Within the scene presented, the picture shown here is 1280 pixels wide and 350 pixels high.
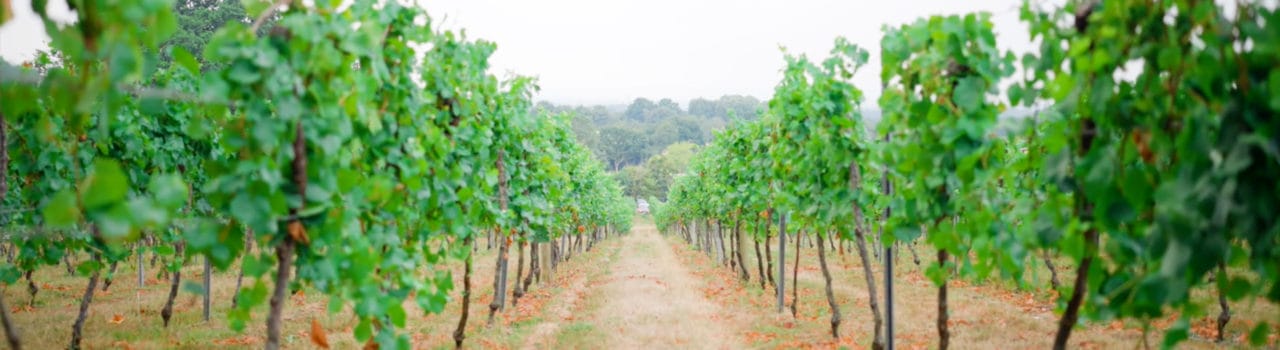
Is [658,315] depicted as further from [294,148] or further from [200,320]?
[294,148]

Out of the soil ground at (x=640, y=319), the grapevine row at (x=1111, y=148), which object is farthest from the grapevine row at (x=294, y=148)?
the grapevine row at (x=1111, y=148)

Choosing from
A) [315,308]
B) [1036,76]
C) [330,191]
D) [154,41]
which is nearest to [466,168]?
[330,191]

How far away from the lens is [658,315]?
11.7m

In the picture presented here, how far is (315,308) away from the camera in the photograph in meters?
12.1

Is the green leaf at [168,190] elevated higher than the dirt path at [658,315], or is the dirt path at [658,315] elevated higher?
the green leaf at [168,190]

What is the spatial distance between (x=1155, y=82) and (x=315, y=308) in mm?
12508

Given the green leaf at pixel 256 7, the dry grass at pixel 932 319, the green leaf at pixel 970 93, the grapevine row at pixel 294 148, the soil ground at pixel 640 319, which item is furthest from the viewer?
the soil ground at pixel 640 319

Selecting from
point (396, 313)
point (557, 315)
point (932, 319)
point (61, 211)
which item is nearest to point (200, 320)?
point (557, 315)

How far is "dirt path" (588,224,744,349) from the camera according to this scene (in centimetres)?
928

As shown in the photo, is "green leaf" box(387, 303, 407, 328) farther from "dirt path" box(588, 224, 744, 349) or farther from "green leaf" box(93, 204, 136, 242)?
"dirt path" box(588, 224, 744, 349)

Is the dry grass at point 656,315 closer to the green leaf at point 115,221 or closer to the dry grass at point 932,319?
the dry grass at point 932,319

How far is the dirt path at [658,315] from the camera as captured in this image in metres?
9.28

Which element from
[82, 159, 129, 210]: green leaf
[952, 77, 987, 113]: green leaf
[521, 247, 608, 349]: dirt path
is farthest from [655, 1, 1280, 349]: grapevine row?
[521, 247, 608, 349]: dirt path

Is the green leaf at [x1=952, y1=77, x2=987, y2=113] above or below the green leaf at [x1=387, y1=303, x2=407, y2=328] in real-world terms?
above
